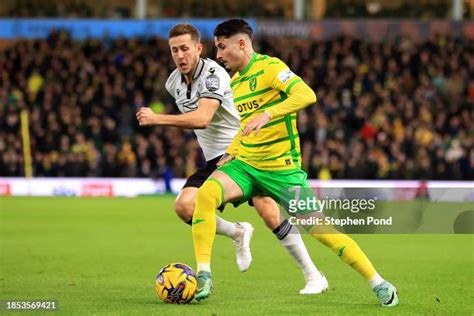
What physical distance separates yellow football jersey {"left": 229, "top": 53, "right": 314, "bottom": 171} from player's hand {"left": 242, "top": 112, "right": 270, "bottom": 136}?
0.61 metres

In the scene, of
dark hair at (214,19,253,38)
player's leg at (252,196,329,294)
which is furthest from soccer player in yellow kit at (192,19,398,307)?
player's leg at (252,196,329,294)

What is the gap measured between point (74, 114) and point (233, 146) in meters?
21.6

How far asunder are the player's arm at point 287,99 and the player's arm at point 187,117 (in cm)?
58

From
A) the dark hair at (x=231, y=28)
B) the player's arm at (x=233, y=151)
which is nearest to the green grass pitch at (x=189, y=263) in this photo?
the player's arm at (x=233, y=151)

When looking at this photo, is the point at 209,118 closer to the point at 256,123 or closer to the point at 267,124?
the point at 267,124

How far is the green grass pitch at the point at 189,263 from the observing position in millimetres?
8359

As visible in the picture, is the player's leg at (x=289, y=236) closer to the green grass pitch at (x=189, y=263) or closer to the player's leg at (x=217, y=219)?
the green grass pitch at (x=189, y=263)

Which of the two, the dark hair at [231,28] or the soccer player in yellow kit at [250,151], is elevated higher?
the dark hair at [231,28]

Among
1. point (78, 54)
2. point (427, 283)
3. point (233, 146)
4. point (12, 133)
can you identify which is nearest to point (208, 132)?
point (233, 146)

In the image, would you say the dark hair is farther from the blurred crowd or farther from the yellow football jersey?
the blurred crowd

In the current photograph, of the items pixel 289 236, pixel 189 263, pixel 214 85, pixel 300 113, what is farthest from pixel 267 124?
pixel 300 113

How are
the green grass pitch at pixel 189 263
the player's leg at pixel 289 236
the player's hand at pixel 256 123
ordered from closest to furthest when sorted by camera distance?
the player's hand at pixel 256 123 < the green grass pitch at pixel 189 263 < the player's leg at pixel 289 236

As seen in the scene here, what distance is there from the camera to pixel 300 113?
94.5ft

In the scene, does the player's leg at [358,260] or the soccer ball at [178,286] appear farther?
the soccer ball at [178,286]
